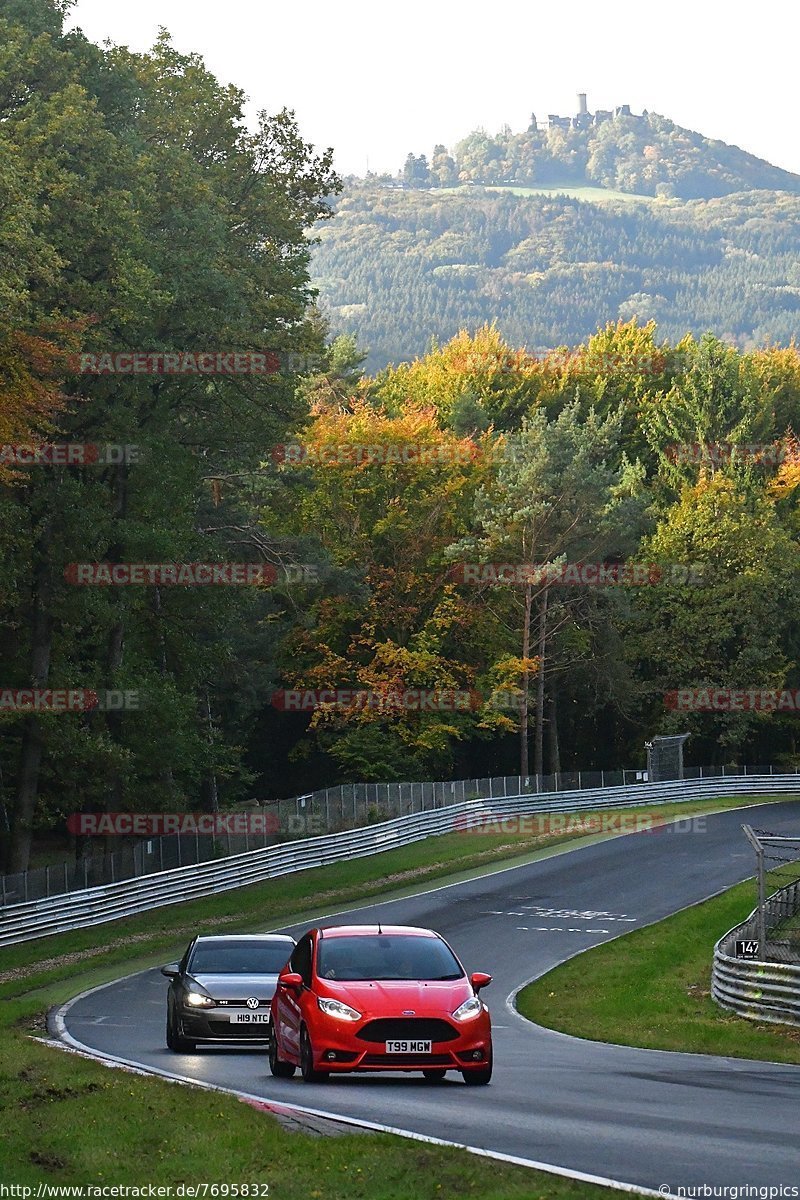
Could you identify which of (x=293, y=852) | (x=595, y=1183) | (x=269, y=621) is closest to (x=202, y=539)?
(x=293, y=852)

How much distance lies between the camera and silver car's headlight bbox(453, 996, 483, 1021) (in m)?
15.1

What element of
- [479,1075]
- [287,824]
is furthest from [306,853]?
[479,1075]

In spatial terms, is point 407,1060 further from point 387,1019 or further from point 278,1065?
point 278,1065

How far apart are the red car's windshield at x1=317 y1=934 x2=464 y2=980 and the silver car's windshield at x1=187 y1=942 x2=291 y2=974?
171 inches

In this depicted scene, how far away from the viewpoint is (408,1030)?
15.0 m

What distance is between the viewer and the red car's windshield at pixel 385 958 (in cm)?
1592

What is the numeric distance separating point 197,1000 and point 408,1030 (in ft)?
17.2

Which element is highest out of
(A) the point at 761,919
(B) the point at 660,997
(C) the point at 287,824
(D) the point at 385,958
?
(D) the point at 385,958

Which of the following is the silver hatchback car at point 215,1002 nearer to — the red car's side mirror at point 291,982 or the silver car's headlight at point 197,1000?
the silver car's headlight at point 197,1000

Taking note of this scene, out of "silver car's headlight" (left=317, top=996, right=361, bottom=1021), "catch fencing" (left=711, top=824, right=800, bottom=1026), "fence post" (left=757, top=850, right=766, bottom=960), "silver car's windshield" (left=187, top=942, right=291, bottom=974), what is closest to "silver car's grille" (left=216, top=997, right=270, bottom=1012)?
"silver car's windshield" (left=187, top=942, right=291, bottom=974)

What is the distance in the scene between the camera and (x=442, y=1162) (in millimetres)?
10328

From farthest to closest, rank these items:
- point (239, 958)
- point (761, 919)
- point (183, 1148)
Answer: point (761, 919) < point (239, 958) < point (183, 1148)

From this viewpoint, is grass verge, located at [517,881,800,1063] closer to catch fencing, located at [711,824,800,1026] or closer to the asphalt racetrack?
catch fencing, located at [711,824,800,1026]

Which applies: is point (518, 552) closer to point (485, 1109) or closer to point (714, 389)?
point (714, 389)
